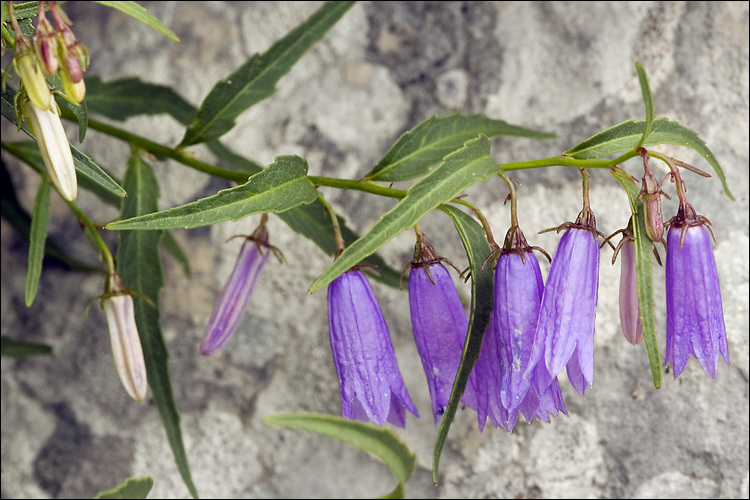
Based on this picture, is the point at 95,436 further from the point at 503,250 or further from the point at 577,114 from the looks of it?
the point at 577,114

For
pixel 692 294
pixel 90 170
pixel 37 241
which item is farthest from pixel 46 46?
pixel 692 294

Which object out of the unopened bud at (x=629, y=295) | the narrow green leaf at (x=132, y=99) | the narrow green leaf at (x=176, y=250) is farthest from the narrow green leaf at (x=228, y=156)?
the unopened bud at (x=629, y=295)

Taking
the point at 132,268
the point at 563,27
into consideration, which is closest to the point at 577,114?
the point at 563,27

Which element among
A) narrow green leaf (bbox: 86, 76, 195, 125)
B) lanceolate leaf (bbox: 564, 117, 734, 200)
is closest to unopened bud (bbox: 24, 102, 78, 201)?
narrow green leaf (bbox: 86, 76, 195, 125)

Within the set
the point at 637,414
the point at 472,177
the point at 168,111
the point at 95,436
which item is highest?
the point at 168,111

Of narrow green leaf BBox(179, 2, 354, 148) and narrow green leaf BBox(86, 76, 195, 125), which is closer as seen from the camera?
narrow green leaf BBox(179, 2, 354, 148)

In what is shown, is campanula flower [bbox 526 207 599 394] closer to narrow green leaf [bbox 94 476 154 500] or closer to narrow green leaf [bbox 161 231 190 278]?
narrow green leaf [bbox 94 476 154 500]
